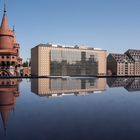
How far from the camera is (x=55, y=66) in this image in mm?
114938

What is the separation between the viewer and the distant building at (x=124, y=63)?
425 ft

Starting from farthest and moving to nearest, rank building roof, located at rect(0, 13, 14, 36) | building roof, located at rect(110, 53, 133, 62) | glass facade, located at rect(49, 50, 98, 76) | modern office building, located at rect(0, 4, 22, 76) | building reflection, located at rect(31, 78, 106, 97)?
1. building roof, located at rect(110, 53, 133, 62)
2. glass facade, located at rect(49, 50, 98, 76)
3. building roof, located at rect(0, 13, 14, 36)
4. modern office building, located at rect(0, 4, 22, 76)
5. building reflection, located at rect(31, 78, 106, 97)

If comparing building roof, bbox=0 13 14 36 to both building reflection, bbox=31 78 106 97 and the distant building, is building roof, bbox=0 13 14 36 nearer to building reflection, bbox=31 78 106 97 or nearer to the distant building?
building reflection, bbox=31 78 106 97

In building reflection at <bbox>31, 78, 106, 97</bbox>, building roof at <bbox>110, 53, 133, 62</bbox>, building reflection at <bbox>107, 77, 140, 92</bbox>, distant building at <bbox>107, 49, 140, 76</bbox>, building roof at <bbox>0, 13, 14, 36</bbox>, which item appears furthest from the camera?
building roof at <bbox>110, 53, 133, 62</bbox>

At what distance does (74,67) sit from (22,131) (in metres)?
113

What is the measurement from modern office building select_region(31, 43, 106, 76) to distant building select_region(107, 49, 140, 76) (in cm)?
550

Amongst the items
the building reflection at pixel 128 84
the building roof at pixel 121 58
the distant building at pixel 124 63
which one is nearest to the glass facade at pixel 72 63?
the distant building at pixel 124 63

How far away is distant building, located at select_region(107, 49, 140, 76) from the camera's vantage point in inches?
5098

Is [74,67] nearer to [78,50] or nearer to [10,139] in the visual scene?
[78,50]

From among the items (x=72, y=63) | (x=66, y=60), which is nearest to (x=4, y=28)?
(x=66, y=60)

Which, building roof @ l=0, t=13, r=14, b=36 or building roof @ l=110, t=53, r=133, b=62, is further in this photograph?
building roof @ l=110, t=53, r=133, b=62

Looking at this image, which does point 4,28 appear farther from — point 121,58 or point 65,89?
point 121,58

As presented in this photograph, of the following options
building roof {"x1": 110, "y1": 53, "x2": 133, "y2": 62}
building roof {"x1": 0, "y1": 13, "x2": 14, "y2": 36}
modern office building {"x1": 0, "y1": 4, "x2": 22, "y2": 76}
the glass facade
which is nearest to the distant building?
building roof {"x1": 110, "y1": 53, "x2": 133, "y2": 62}

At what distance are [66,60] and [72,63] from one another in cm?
411
